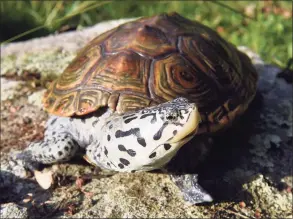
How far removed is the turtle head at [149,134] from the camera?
6.90 ft

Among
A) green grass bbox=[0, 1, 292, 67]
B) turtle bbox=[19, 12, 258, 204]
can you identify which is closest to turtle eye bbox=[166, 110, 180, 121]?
turtle bbox=[19, 12, 258, 204]

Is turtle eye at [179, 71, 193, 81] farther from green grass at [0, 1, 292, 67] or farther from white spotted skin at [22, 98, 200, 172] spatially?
green grass at [0, 1, 292, 67]

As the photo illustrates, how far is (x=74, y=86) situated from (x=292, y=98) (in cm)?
166

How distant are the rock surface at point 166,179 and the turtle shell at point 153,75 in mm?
265

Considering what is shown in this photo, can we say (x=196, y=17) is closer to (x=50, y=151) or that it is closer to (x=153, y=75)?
(x=153, y=75)

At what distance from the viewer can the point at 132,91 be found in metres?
2.60

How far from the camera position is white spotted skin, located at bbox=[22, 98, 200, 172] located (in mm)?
2119

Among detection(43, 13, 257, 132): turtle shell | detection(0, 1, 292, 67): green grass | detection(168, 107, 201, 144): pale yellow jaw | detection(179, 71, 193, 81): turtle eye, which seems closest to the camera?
detection(168, 107, 201, 144): pale yellow jaw

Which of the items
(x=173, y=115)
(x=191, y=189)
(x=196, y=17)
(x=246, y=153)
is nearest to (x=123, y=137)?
(x=173, y=115)

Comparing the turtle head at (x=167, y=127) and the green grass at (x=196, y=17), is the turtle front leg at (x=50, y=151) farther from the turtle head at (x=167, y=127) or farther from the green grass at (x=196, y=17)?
the green grass at (x=196, y=17)

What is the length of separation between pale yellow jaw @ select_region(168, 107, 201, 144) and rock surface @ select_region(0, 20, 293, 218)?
568 mm

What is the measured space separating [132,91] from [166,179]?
540mm

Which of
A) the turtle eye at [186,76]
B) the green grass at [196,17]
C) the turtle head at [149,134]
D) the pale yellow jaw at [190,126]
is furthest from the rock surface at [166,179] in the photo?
the green grass at [196,17]

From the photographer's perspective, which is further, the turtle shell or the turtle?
the turtle shell
